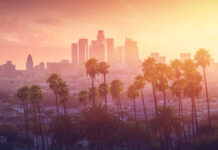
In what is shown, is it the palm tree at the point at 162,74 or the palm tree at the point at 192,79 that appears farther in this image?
the palm tree at the point at 192,79

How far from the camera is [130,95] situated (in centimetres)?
6300

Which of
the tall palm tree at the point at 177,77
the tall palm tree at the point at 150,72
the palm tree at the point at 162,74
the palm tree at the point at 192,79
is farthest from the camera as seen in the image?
the tall palm tree at the point at 177,77

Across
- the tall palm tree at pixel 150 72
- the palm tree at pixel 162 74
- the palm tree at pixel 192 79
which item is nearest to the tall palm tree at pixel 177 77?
the palm tree at pixel 192 79

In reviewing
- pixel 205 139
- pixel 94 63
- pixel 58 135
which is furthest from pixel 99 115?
pixel 205 139

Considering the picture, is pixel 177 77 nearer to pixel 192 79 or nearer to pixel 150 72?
pixel 192 79

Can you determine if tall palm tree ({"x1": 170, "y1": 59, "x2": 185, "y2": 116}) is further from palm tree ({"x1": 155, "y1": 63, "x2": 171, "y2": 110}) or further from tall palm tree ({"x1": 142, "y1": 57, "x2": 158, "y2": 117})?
tall palm tree ({"x1": 142, "y1": 57, "x2": 158, "y2": 117})

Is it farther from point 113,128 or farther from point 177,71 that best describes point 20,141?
point 177,71

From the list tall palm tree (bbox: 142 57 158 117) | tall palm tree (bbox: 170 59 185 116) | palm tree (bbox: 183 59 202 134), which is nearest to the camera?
palm tree (bbox: 183 59 202 134)

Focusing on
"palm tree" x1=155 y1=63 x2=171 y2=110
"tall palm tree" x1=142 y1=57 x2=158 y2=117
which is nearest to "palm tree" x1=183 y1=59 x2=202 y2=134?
"palm tree" x1=155 y1=63 x2=171 y2=110

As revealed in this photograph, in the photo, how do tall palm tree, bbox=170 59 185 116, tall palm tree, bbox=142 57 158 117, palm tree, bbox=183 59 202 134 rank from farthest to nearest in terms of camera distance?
tall palm tree, bbox=170 59 185 116 → tall palm tree, bbox=142 57 158 117 → palm tree, bbox=183 59 202 134

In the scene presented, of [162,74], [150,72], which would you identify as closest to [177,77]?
[162,74]

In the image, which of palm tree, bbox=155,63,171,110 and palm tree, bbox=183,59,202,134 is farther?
palm tree, bbox=183,59,202,134

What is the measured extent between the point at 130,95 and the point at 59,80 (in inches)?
791

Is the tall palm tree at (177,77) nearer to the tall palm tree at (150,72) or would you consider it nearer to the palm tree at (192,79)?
the palm tree at (192,79)
